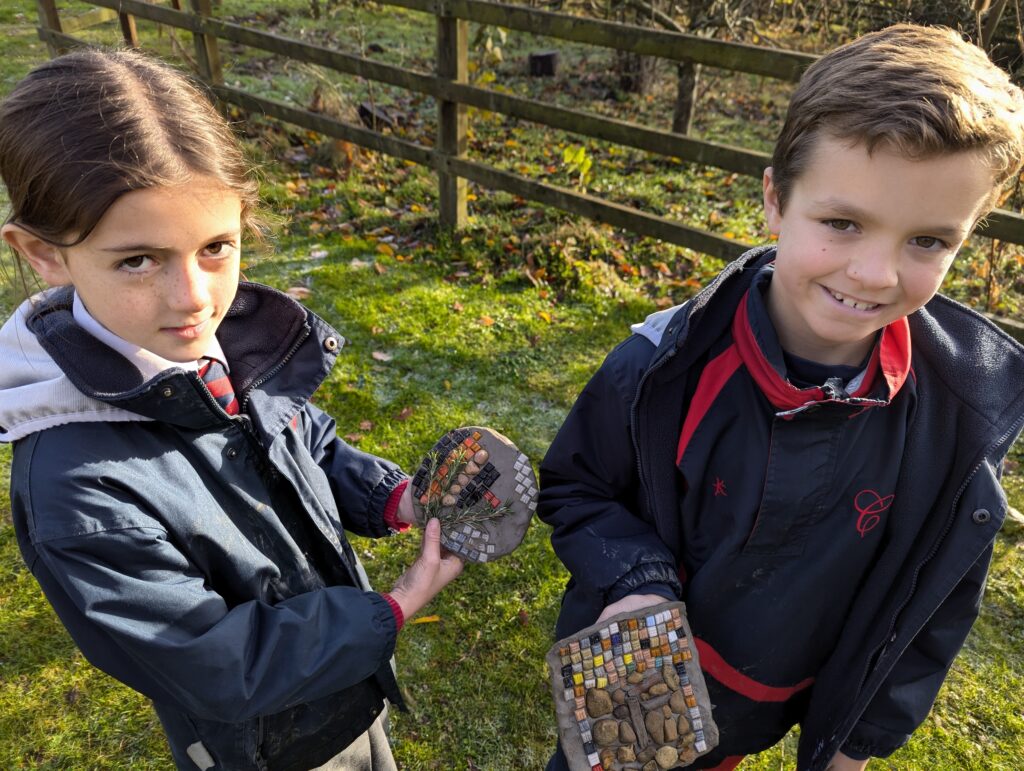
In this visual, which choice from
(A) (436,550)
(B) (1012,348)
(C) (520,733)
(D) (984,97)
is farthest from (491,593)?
(D) (984,97)

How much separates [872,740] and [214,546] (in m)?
1.54

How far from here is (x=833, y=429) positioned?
149 cm

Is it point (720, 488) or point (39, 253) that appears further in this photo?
point (720, 488)

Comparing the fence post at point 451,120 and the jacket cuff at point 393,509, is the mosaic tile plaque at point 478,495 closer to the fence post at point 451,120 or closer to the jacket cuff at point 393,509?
the jacket cuff at point 393,509

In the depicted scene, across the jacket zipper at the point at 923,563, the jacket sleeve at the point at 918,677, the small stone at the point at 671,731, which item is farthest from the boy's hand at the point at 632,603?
the jacket sleeve at the point at 918,677

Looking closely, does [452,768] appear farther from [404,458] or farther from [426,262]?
[426,262]

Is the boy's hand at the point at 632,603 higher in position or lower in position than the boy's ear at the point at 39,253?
lower

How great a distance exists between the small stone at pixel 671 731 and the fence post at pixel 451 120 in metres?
4.26

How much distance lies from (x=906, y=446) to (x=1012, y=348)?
275 millimetres

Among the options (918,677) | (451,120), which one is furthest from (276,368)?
(451,120)

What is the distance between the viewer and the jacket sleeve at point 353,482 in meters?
1.89

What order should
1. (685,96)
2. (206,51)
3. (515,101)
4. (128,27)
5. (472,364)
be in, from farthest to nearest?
(685,96), (128,27), (206,51), (515,101), (472,364)

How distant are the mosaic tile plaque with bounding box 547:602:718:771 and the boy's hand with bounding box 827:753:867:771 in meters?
0.55

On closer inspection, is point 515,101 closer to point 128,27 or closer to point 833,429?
point 833,429
